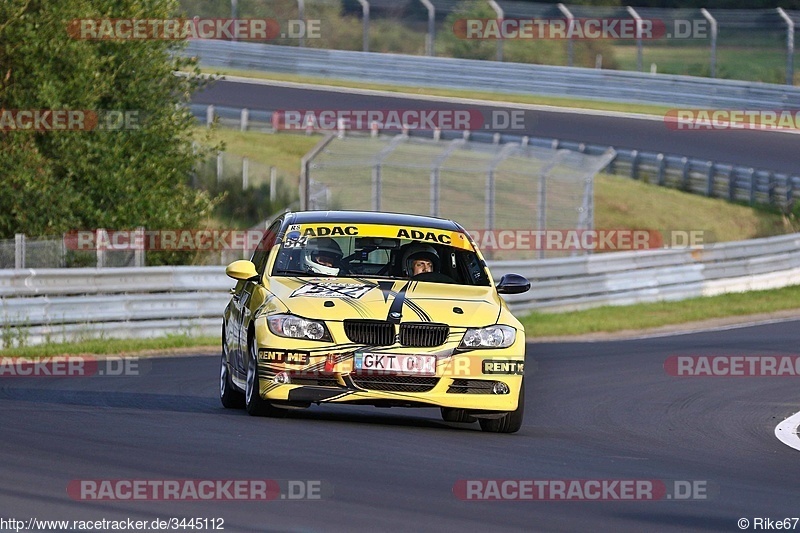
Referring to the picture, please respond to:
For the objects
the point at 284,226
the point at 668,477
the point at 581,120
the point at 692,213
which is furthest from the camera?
the point at 581,120

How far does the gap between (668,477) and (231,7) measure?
3095cm

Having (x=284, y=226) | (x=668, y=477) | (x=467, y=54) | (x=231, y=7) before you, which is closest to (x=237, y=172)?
(x=231, y=7)

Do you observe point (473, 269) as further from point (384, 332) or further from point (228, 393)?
point (228, 393)

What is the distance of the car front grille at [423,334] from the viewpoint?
9.79 meters

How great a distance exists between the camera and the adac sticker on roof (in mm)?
11016

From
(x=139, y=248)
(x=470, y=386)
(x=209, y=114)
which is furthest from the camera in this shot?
(x=209, y=114)

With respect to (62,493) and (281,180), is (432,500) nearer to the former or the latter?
(62,493)

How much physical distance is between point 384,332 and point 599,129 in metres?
26.4

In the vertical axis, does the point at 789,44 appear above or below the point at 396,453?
above

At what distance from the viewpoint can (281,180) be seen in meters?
31.7

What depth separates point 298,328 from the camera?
32.3 ft

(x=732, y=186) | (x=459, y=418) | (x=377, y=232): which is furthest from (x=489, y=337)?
(x=732, y=186)

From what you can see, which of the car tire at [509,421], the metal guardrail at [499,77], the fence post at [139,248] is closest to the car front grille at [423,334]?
the car tire at [509,421]

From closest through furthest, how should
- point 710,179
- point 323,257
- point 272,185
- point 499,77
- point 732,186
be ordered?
1. point 323,257
2. point 272,185
3. point 732,186
4. point 710,179
5. point 499,77
